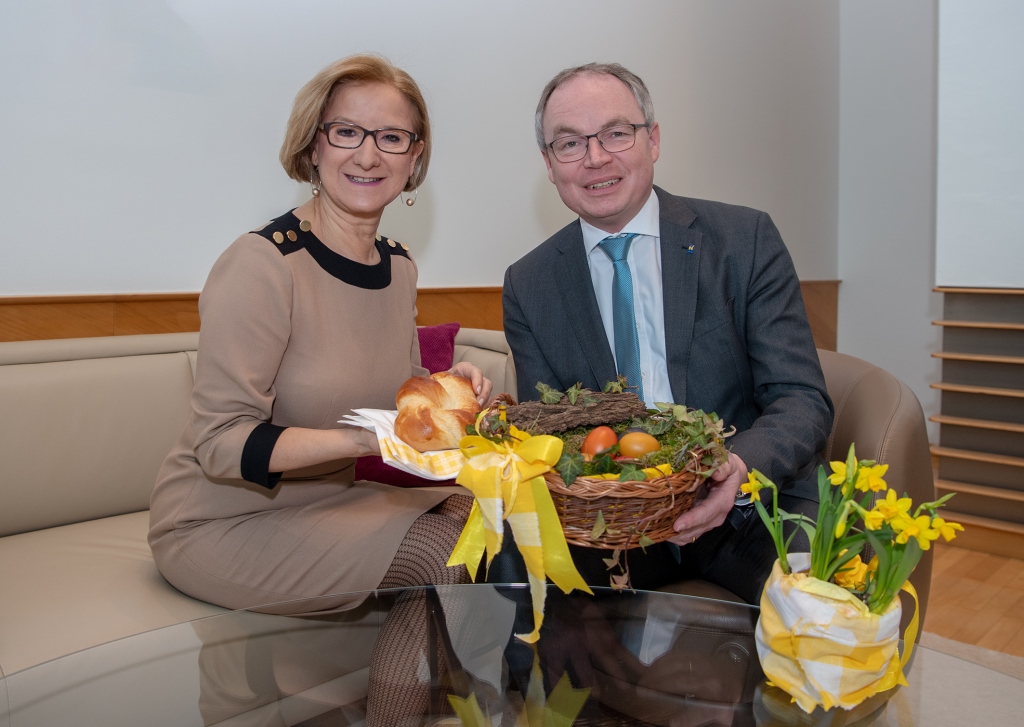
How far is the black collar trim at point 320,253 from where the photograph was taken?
1.77 m

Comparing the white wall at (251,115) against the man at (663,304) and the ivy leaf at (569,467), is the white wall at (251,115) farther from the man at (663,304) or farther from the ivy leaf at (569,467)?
the ivy leaf at (569,467)

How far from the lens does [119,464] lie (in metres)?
2.19

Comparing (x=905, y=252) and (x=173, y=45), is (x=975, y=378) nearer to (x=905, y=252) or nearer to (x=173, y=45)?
(x=905, y=252)

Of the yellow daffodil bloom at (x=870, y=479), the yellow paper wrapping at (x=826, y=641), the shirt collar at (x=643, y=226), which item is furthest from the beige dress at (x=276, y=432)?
the yellow daffodil bloom at (x=870, y=479)

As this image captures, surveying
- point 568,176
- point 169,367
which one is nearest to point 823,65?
point 568,176

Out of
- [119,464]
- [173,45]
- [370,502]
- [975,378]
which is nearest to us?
[370,502]

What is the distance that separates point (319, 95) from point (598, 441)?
3.53 ft

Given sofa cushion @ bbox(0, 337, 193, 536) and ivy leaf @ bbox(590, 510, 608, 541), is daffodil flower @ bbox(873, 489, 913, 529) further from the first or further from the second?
sofa cushion @ bbox(0, 337, 193, 536)

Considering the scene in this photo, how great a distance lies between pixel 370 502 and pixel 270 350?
410 millimetres

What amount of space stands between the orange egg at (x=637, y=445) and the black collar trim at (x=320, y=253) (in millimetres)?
910

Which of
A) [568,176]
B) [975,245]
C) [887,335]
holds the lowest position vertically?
[887,335]

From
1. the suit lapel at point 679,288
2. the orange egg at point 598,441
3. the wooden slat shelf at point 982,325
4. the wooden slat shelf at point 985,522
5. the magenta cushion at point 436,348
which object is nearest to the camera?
the orange egg at point 598,441

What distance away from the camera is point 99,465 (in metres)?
2.16

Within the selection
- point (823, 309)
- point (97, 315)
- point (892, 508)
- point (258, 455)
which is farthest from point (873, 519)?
point (823, 309)
